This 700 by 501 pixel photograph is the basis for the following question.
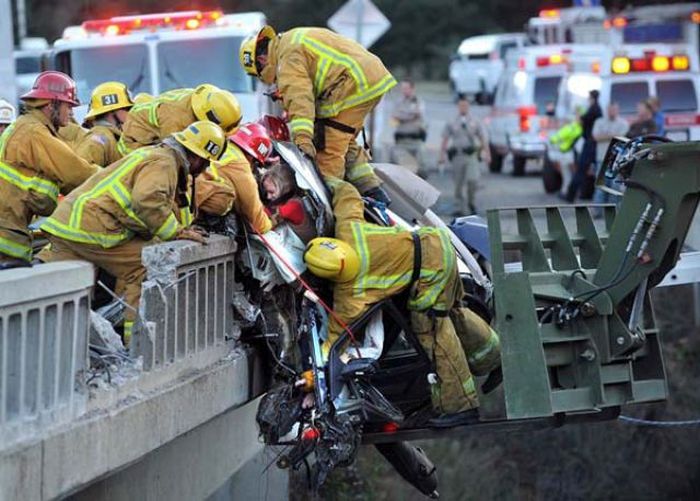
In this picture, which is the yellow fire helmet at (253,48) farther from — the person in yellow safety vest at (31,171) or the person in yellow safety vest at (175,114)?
the person in yellow safety vest at (31,171)

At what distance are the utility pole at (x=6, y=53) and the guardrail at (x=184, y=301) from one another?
14.5 feet

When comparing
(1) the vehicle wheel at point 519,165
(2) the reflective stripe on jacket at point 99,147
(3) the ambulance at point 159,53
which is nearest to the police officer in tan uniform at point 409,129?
(1) the vehicle wheel at point 519,165

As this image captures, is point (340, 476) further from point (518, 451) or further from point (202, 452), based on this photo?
point (202, 452)

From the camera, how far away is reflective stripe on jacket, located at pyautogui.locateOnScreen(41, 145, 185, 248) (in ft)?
24.5

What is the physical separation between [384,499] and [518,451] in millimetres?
2825

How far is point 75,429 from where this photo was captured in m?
5.98

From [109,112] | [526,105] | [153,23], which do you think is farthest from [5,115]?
[526,105]

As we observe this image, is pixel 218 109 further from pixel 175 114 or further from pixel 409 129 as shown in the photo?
pixel 409 129

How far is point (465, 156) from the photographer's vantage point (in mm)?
20875

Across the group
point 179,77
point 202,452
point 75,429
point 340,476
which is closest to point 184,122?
point 202,452

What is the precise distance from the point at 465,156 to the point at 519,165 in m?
8.17

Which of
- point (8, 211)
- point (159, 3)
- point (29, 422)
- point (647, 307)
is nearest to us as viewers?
point (29, 422)

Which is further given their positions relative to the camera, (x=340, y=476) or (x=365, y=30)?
(x=365, y=30)

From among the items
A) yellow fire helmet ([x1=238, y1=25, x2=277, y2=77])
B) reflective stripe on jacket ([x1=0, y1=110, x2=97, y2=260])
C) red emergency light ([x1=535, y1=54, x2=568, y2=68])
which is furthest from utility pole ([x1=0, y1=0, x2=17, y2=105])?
red emergency light ([x1=535, y1=54, x2=568, y2=68])
